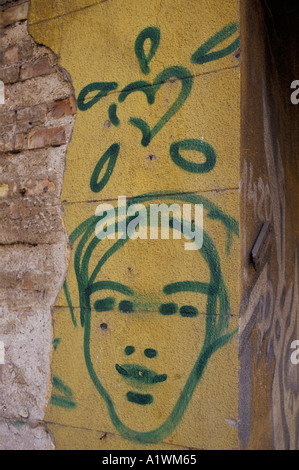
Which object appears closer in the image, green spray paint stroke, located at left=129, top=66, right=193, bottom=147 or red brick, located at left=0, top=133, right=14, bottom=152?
green spray paint stroke, located at left=129, top=66, right=193, bottom=147

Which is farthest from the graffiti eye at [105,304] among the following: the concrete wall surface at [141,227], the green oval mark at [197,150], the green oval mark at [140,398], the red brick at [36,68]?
the red brick at [36,68]

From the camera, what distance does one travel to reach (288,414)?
2.45 m

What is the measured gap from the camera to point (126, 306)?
1948 mm

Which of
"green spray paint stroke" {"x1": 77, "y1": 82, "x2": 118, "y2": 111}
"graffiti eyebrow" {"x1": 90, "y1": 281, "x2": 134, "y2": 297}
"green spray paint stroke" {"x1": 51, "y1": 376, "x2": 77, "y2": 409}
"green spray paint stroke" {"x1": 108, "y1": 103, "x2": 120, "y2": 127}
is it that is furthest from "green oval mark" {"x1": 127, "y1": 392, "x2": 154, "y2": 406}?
"green spray paint stroke" {"x1": 77, "y1": 82, "x2": 118, "y2": 111}

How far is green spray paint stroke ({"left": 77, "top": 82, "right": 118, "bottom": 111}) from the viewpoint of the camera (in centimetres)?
206

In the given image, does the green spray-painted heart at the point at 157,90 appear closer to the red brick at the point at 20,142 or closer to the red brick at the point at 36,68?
the red brick at the point at 36,68

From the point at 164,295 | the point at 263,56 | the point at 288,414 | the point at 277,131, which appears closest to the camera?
the point at 164,295

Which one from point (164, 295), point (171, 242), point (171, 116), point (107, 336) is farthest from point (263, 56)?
point (107, 336)

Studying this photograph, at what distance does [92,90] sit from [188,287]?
3.39 feet

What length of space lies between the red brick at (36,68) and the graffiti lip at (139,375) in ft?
4.84

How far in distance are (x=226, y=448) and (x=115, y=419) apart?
0.49m

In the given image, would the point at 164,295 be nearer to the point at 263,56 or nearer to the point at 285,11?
the point at 263,56

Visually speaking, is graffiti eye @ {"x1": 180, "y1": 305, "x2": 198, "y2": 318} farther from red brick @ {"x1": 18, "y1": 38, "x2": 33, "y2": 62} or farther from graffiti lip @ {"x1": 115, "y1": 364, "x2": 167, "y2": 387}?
red brick @ {"x1": 18, "y1": 38, "x2": 33, "y2": 62}

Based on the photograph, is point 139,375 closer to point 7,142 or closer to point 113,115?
point 113,115
